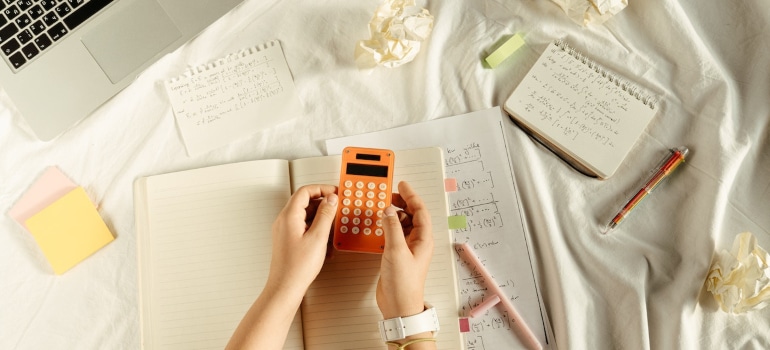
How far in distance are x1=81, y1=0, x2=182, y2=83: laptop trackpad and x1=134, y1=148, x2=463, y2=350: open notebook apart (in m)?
0.16

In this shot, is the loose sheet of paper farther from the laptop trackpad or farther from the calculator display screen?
the laptop trackpad

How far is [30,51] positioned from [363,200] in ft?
1.53

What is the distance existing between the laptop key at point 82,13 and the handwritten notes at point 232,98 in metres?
0.13

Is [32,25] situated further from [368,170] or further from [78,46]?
[368,170]

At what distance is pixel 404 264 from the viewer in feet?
2.04

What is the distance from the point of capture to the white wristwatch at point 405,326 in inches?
24.4

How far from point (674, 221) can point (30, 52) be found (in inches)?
32.9

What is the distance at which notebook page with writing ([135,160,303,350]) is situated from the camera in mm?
690

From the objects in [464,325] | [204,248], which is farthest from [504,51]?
[204,248]

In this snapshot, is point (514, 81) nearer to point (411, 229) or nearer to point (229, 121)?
point (411, 229)

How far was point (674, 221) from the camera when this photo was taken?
71 cm

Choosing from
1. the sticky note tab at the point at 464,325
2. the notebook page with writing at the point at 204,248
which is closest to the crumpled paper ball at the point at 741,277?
the sticky note tab at the point at 464,325

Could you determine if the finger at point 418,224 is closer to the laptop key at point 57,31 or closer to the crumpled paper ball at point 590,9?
the crumpled paper ball at point 590,9

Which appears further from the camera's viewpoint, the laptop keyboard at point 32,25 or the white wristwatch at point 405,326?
the laptop keyboard at point 32,25
